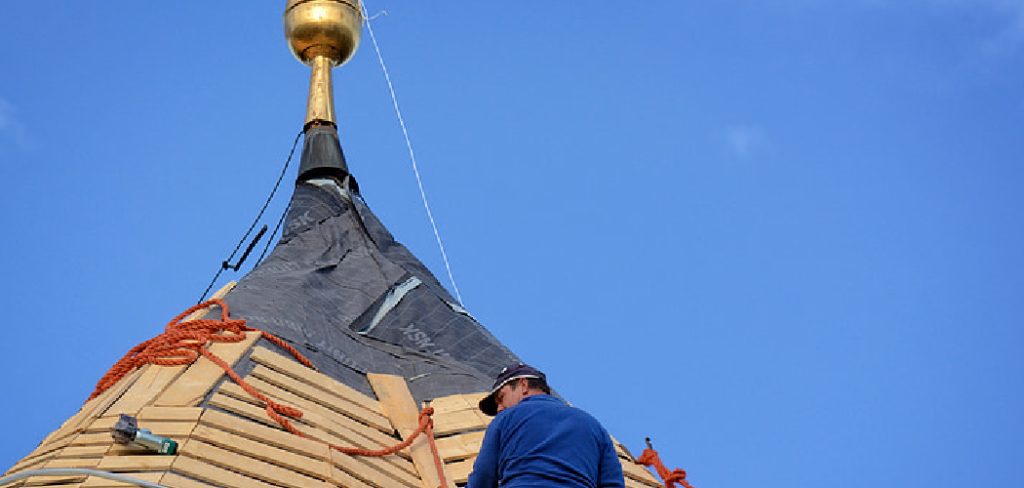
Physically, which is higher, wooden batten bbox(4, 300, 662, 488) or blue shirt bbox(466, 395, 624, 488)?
wooden batten bbox(4, 300, 662, 488)

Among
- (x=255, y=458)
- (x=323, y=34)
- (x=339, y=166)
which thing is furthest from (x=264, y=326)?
(x=323, y=34)

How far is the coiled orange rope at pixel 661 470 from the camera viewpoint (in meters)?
5.39

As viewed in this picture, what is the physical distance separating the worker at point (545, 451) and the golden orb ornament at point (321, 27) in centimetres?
751

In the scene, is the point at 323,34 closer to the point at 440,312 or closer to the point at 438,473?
the point at 440,312

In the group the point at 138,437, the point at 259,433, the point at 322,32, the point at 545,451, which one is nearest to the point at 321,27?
the point at 322,32

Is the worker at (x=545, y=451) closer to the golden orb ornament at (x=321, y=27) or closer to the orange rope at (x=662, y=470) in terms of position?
the orange rope at (x=662, y=470)

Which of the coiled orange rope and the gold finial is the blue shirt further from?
the gold finial

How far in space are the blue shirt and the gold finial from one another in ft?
23.9

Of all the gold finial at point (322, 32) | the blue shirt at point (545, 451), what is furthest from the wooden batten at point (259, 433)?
the gold finial at point (322, 32)

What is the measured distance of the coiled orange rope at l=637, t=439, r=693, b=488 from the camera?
539 centimetres

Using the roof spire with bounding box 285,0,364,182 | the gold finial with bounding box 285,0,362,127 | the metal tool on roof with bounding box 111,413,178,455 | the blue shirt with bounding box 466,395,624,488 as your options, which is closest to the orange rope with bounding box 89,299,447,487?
the metal tool on roof with bounding box 111,413,178,455

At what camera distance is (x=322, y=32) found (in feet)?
35.6

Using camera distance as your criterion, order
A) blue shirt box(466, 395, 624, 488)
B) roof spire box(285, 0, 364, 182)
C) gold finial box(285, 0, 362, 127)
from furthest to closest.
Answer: gold finial box(285, 0, 362, 127), roof spire box(285, 0, 364, 182), blue shirt box(466, 395, 624, 488)

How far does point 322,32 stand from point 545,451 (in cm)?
788
